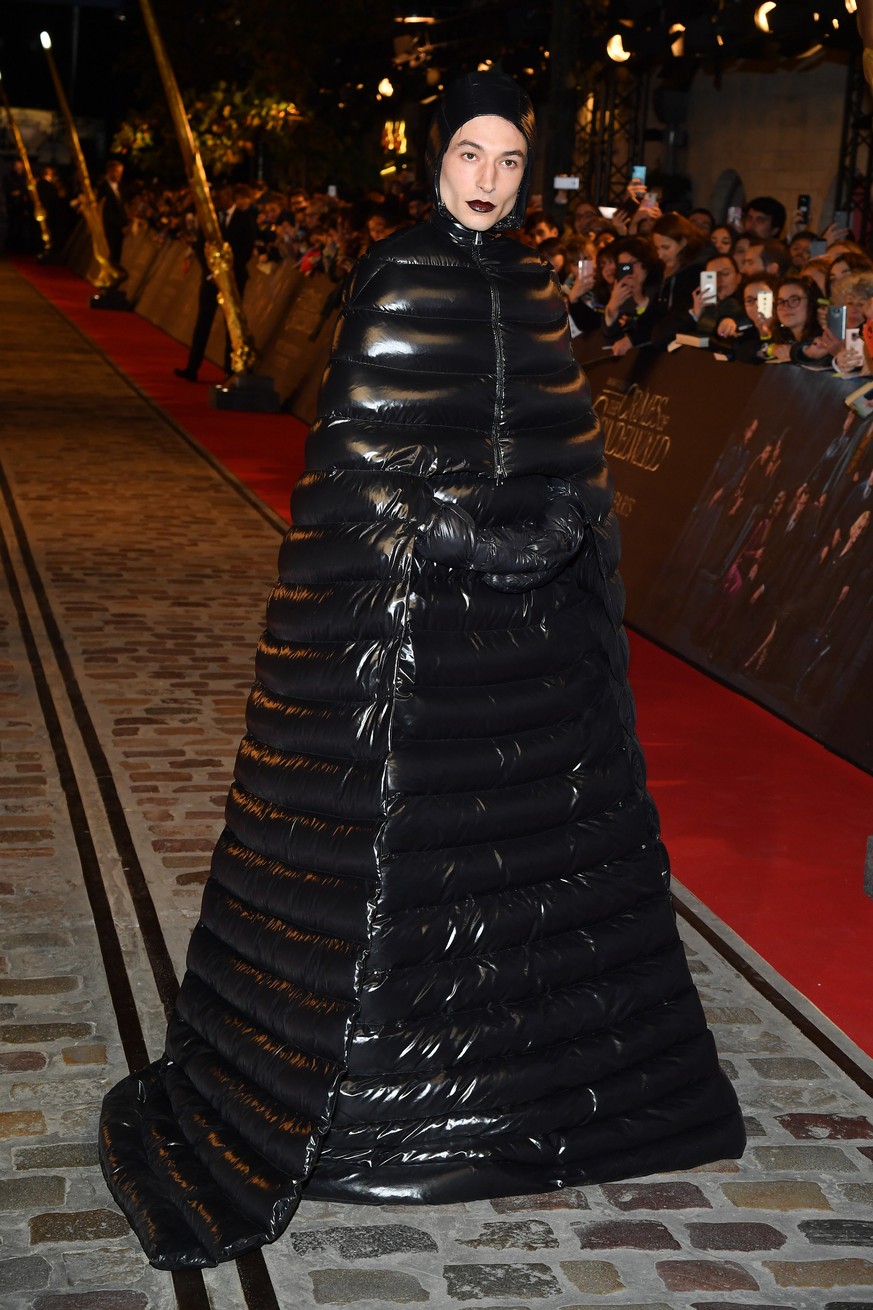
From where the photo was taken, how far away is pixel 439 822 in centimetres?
376

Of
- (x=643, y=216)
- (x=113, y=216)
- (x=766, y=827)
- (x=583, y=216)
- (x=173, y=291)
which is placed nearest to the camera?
(x=766, y=827)

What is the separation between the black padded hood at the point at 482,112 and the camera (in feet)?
12.6

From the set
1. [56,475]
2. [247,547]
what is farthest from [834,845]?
[56,475]

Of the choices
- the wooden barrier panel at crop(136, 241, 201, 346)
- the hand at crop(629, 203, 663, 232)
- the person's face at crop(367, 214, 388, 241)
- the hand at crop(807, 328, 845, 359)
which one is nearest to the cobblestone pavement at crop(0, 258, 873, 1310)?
the hand at crop(807, 328, 845, 359)

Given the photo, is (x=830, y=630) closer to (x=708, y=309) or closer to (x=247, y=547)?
(x=708, y=309)

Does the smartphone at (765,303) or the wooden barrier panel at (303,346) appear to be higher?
the smartphone at (765,303)

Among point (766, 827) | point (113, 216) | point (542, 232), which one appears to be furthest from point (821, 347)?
point (113, 216)

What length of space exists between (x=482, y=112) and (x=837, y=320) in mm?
4224

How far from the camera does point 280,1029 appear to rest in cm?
379

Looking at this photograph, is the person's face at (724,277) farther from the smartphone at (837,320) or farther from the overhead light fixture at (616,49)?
the overhead light fixture at (616,49)

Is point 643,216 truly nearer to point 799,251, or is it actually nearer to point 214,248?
point 799,251

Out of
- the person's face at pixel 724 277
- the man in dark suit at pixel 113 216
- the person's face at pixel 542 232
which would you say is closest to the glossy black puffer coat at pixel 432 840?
the person's face at pixel 724 277

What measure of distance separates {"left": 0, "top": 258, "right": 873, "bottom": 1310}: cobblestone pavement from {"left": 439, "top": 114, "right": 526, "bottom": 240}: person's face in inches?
85.4

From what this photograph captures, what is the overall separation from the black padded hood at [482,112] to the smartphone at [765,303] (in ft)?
15.1
